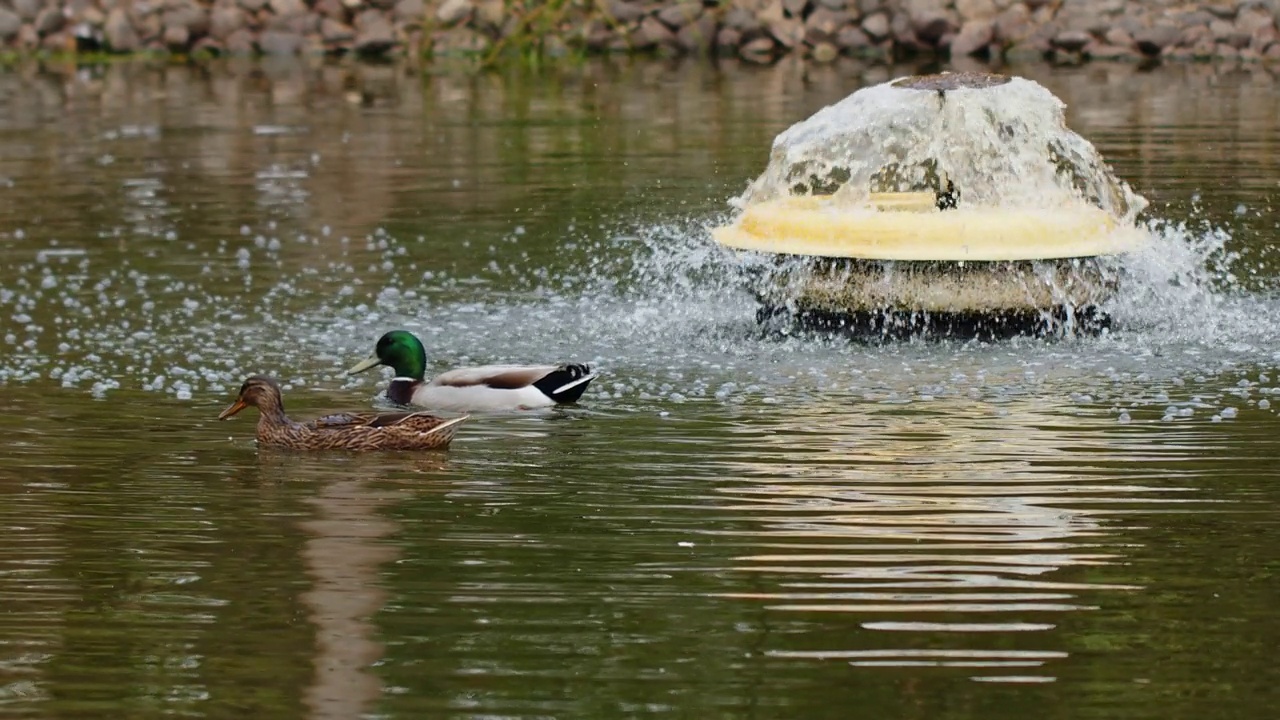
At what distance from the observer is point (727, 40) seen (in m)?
39.1

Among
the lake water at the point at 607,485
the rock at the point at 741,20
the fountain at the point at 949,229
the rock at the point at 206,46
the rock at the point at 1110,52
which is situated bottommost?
the lake water at the point at 607,485

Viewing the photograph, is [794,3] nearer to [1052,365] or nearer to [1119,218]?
[1119,218]

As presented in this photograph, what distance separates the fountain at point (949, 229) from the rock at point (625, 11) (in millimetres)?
23694

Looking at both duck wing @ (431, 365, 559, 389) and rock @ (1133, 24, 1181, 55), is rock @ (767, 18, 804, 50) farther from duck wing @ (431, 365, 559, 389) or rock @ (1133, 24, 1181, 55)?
duck wing @ (431, 365, 559, 389)

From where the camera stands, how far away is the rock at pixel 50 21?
4050 centimetres

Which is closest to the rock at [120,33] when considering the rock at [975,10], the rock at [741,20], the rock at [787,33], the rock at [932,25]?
the rock at [741,20]

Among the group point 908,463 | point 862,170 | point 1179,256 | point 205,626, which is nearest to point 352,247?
point 862,170

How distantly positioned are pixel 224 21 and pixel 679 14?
23.5 ft

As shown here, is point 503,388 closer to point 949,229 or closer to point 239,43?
point 949,229

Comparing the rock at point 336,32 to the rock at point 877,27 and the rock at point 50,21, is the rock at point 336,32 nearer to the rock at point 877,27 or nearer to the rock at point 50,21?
the rock at point 50,21

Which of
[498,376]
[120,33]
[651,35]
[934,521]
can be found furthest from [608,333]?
[120,33]

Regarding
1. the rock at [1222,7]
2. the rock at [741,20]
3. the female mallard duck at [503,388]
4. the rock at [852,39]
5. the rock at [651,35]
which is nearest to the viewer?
the female mallard duck at [503,388]

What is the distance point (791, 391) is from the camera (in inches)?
515

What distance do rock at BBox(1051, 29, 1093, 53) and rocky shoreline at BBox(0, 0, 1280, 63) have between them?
3cm
